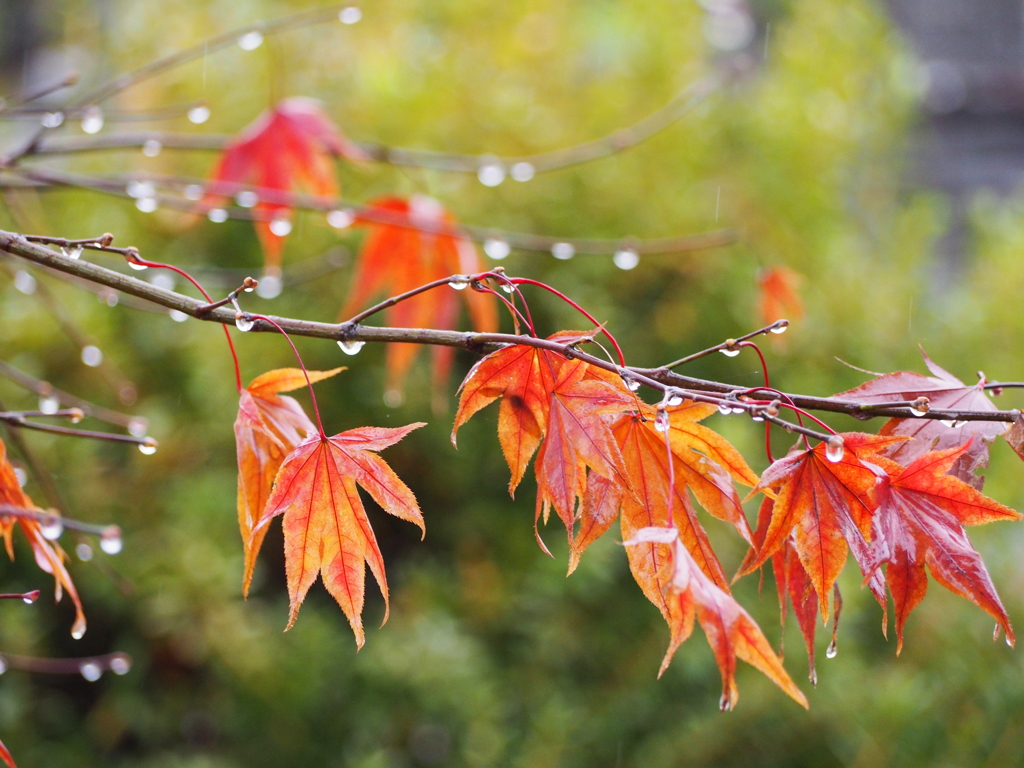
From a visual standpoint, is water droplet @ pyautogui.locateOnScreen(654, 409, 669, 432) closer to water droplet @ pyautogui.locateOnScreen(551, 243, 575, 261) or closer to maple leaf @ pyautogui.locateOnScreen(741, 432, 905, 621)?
maple leaf @ pyautogui.locateOnScreen(741, 432, 905, 621)

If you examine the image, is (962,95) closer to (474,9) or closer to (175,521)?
(474,9)

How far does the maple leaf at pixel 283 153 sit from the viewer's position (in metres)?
1.19

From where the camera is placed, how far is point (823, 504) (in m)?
0.51

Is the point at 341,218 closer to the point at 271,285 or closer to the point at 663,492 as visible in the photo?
the point at 271,285

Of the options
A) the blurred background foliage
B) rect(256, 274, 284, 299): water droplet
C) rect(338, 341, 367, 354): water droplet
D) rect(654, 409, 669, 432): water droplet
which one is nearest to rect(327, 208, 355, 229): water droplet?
rect(256, 274, 284, 299): water droplet

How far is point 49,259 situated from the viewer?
1.65ft

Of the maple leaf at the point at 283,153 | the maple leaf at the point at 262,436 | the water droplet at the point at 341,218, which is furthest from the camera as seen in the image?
the maple leaf at the point at 283,153

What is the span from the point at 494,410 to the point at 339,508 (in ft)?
4.06

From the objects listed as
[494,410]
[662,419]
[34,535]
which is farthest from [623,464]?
[494,410]

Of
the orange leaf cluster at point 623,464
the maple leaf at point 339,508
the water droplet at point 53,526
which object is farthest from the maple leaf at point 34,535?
the orange leaf cluster at point 623,464

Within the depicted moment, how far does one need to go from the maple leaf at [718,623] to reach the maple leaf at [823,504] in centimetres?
7

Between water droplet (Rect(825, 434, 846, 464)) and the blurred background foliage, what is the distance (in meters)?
1.06

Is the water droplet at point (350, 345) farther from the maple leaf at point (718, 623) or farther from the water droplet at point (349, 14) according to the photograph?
the water droplet at point (349, 14)

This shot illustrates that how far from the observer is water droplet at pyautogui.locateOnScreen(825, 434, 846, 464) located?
1.56 feet
